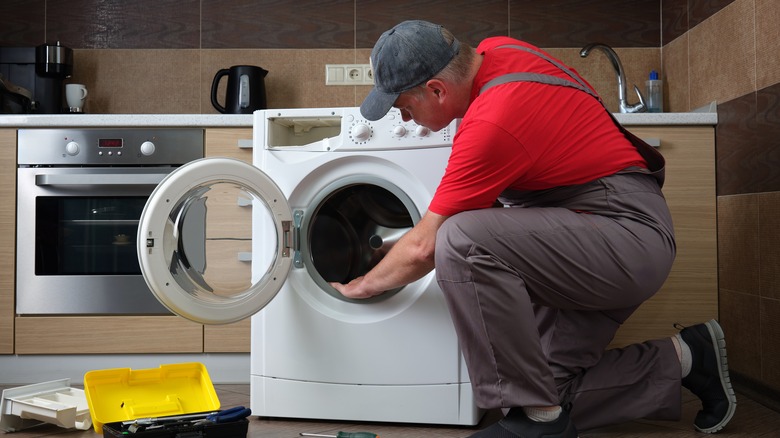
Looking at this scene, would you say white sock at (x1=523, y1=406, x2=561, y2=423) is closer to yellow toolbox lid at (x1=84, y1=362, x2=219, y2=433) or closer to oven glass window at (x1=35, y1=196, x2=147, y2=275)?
yellow toolbox lid at (x1=84, y1=362, x2=219, y2=433)

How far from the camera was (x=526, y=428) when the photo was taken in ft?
5.33

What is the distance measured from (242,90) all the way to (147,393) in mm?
1303

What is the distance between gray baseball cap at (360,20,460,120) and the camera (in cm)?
161

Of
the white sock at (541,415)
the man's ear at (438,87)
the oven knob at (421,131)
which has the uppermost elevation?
the man's ear at (438,87)

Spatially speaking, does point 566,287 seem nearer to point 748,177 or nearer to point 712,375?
point 712,375

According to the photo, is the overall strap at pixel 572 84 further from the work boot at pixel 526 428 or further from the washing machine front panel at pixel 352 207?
the work boot at pixel 526 428

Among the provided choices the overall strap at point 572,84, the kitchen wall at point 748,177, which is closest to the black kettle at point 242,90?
the overall strap at point 572,84

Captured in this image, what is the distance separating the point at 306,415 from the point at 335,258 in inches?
16.2

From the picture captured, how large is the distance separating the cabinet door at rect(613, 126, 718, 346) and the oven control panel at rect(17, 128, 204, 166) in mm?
1482

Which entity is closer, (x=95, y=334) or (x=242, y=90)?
(x=95, y=334)

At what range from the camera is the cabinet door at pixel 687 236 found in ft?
8.11

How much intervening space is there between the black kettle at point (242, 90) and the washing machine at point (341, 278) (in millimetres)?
875

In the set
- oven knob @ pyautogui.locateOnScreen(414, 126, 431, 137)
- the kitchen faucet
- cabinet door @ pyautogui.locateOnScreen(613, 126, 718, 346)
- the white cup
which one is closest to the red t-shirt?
oven knob @ pyautogui.locateOnScreen(414, 126, 431, 137)

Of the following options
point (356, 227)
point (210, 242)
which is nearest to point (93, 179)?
point (210, 242)
